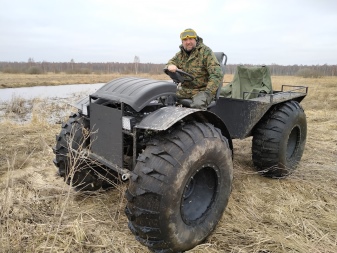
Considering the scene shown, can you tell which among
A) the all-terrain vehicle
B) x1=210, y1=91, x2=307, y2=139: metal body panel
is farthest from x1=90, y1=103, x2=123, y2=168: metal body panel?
x1=210, y1=91, x2=307, y2=139: metal body panel

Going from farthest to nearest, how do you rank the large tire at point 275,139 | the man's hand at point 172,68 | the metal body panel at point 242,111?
1. the large tire at point 275,139
2. the metal body panel at point 242,111
3. the man's hand at point 172,68

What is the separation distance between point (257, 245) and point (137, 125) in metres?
1.52

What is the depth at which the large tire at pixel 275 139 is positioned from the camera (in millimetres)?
4059

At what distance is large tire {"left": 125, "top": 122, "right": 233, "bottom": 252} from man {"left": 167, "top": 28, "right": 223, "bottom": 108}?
66 centimetres

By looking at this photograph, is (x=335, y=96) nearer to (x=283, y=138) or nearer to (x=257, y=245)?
(x=283, y=138)

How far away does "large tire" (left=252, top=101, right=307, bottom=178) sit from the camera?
406cm

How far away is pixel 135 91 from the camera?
111 inches

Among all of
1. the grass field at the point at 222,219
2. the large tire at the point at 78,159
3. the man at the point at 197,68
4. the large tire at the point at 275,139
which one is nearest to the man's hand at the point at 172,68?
the man at the point at 197,68

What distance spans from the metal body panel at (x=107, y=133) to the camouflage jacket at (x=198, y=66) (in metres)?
1.03

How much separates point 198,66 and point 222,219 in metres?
1.75

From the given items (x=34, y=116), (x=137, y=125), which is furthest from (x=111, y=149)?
(x=34, y=116)

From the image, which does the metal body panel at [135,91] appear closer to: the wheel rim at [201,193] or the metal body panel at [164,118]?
the metal body panel at [164,118]

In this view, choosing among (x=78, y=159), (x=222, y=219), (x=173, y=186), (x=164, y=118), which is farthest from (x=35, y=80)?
(x=173, y=186)

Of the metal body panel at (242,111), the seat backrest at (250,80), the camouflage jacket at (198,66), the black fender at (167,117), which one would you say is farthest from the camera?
the seat backrest at (250,80)
